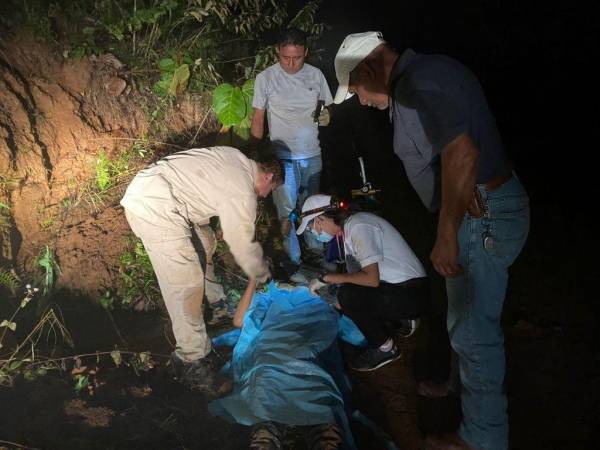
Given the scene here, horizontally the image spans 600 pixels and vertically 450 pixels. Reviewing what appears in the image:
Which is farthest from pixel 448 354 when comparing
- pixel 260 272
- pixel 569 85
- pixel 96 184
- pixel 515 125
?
pixel 569 85

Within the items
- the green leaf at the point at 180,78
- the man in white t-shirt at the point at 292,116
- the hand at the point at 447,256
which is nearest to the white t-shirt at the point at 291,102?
the man in white t-shirt at the point at 292,116

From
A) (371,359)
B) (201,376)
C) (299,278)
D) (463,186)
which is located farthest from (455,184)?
(201,376)

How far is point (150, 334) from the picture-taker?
11.7ft

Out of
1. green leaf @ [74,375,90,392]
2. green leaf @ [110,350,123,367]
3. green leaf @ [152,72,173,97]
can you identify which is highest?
green leaf @ [152,72,173,97]

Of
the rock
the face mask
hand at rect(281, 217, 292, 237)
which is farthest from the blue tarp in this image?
the rock

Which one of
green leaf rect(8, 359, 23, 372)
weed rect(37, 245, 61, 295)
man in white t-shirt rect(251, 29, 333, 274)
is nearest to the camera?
green leaf rect(8, 359, 23, 372)

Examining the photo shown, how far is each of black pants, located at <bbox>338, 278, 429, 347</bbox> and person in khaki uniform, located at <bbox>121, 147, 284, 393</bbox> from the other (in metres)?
0.70

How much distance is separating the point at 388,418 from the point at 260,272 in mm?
1362

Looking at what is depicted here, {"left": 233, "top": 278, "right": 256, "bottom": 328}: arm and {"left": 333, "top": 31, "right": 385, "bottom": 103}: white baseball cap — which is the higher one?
{"left": 333, "top": 31, "right": 385, "bottom": 103}: white baseball cap

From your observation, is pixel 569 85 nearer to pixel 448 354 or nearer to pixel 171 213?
pixel 448 354

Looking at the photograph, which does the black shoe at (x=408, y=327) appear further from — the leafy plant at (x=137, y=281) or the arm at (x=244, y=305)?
the leafy plant at (x=137, y=281)

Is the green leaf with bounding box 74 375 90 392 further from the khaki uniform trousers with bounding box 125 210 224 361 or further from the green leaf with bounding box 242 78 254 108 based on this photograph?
the green leaf with bounding box 242 78 254 108

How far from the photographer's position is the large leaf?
466 cm

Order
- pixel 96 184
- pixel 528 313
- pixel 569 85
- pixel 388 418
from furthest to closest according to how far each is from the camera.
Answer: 1. pixel 569 85
2. pixel 96 184
3. pixel 528 313
4. pixel 388 418
